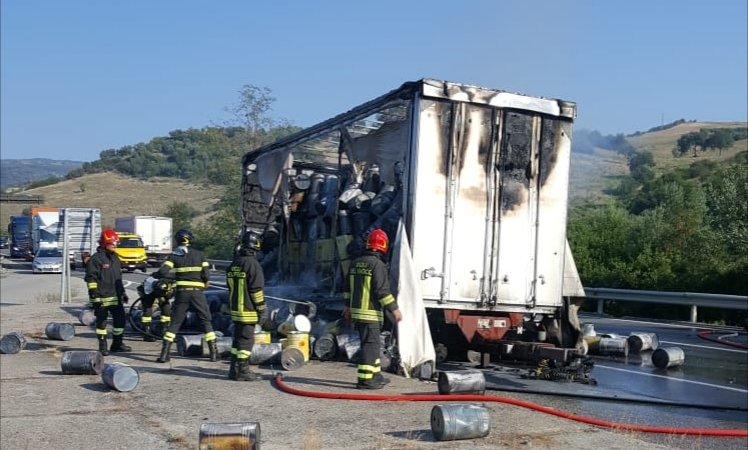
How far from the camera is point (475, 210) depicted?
9.72 metres

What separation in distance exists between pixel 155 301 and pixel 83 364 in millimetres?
3610

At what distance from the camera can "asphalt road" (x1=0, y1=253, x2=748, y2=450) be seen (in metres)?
6.23

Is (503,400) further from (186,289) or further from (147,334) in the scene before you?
(147,334)

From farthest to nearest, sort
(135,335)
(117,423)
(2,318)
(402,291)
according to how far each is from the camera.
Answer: (2,318) → (135,335) → (402,291) → (117,423)

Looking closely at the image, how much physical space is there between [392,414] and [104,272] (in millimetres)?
5456

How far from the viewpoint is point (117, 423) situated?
22.4 feet

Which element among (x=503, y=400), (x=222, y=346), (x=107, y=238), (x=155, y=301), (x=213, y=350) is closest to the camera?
Result: (x=503, y=400)

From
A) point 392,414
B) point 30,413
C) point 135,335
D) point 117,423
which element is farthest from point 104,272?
point 392,414

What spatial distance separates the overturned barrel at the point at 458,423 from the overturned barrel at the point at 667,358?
5705 mm

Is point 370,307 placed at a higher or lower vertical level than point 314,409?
higher

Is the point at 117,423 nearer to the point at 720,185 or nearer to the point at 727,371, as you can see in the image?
the point at 727,371

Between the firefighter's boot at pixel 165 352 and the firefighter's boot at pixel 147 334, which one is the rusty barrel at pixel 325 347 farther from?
the firefighter's boot at pixel 147 334

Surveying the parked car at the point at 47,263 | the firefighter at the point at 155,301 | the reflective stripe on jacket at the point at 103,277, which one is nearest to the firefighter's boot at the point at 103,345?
the reflective stripe on jacket at the point at 103,277

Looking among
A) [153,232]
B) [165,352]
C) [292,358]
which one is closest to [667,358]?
[292,358]
